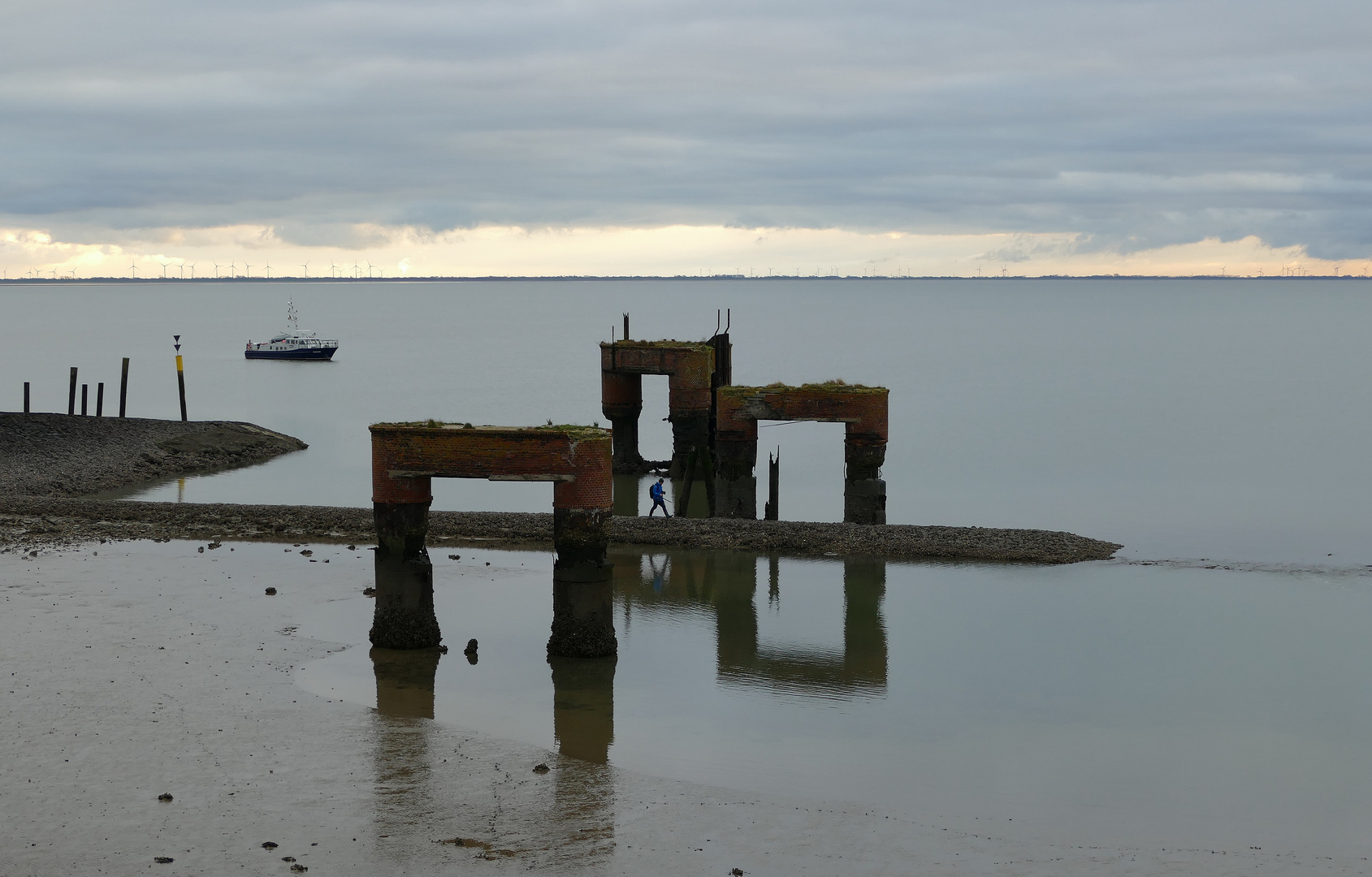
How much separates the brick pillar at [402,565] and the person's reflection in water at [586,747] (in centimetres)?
265

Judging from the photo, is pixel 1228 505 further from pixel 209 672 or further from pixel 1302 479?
pixel 209 672

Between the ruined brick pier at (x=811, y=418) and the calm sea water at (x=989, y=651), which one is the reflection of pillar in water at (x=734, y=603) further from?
the ruined brick pier at (x=811, y=418)

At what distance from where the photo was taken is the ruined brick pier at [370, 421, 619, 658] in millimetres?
22812

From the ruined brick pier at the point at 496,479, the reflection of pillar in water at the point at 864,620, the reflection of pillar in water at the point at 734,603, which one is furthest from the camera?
the reflection of pillar in water at the point at 734,603

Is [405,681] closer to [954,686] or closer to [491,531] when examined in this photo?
[954,686]

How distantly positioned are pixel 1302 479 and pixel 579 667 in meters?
42.9

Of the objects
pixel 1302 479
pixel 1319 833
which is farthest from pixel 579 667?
pixel 1302 479

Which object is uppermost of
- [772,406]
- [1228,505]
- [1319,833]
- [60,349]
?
[60,349]

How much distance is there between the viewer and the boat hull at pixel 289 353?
128 m

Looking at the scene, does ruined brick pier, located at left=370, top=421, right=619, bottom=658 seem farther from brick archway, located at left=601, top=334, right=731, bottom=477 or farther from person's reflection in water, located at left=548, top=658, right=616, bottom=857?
brick archway, located at left=601, top=334, right=731, bottom=477

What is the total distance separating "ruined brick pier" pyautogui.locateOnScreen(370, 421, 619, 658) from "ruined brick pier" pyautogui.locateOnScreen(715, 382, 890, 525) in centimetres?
1420

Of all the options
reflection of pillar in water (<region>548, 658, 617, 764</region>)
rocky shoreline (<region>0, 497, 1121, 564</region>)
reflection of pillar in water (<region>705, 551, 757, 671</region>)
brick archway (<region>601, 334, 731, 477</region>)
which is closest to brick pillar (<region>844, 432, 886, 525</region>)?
rocky shoreline (<region>0, 497, 1121, 564</region>)

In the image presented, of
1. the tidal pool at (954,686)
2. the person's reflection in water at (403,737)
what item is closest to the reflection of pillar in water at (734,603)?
the tidal pool at (954,686)

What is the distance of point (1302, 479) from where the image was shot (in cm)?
5625
